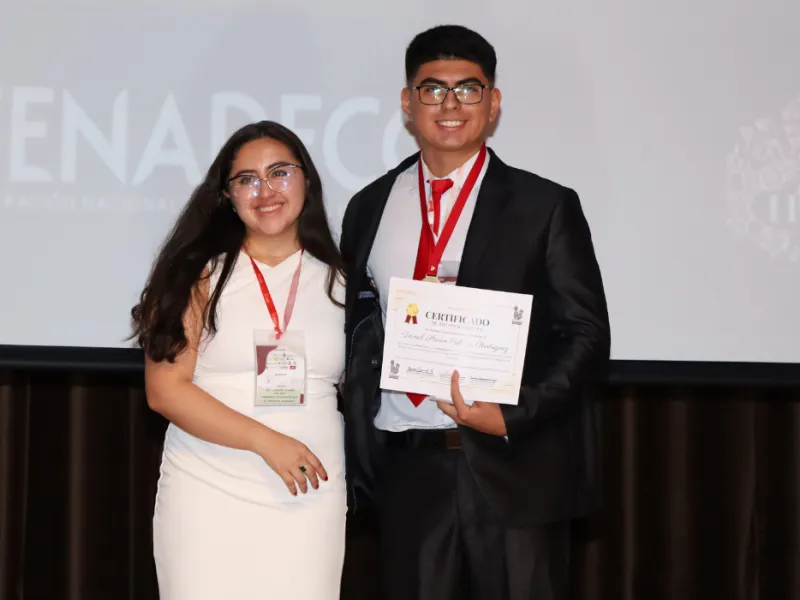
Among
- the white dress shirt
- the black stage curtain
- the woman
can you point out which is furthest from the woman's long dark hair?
the black stage curtain

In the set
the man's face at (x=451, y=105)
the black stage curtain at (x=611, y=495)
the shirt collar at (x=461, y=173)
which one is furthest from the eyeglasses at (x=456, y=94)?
the black stage curtain at (x=611, y=495)

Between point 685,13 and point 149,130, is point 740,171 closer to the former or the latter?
point 685,13

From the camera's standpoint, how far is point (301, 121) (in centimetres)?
273

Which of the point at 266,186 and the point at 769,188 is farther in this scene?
the point at 769,188

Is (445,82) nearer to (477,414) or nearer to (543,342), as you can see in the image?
(543,342)

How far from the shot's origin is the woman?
6.52ft

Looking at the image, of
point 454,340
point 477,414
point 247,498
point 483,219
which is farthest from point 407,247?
point 247,498

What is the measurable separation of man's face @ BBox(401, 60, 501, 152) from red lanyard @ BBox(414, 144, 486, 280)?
0.23 feet

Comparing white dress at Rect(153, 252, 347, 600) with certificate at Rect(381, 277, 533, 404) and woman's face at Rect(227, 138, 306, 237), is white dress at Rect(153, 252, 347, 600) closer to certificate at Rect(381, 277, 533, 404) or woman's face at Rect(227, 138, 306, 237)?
woman's face at Rect(227, 138, 306, 237)

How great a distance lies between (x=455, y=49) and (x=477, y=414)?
85 cm

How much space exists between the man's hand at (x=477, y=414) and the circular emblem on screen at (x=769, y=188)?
1137 millimetres

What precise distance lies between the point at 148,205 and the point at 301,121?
20.6 inches

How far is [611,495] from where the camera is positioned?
315 cm

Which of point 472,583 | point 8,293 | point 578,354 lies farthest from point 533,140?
point 8,293
